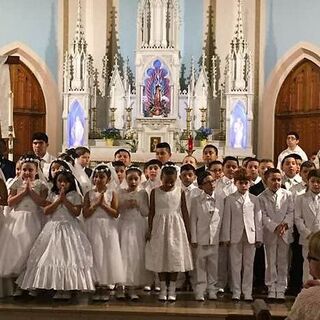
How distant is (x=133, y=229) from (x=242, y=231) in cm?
85

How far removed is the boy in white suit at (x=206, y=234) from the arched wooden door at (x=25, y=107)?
19.6ft

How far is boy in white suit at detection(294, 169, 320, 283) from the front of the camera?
223 inches

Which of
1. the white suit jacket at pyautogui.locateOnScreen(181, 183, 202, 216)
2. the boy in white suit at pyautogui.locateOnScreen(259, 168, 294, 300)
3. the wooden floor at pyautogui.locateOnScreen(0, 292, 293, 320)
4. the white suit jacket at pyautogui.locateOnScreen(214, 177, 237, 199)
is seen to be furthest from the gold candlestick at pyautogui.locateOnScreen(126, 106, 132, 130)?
the wooden floor at pyautogui.locateOnScreen(0, 292, 293, 320)

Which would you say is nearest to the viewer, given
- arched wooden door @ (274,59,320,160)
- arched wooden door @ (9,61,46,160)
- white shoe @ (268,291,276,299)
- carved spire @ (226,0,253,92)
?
white shoe @ (268,291,276,299)

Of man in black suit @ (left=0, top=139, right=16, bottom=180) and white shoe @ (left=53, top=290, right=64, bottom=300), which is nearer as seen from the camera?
white shoe @ (left=53, top=290, right=64, bottom=300)

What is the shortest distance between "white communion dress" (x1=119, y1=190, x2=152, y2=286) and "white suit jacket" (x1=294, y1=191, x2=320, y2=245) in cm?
120

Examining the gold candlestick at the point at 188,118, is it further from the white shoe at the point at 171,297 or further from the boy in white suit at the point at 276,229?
the white shoe at the point at 171,297

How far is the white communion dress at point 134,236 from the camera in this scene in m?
5.53

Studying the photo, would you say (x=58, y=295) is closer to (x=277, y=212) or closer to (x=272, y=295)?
(x=272, y=295)

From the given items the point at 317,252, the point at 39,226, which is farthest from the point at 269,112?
the point at 317,252

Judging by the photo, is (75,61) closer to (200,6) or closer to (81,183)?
(200,6)

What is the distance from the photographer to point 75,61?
34.1 feet

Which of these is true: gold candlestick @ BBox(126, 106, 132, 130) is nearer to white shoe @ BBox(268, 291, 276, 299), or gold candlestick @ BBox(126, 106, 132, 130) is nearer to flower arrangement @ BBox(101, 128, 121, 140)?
flower arrangement @ BBox(101, 128, 121, 140)

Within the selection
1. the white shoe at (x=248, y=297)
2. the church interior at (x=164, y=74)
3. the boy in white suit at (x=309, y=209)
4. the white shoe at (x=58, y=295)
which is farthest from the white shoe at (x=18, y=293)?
the church interior at (x=164, y=74)
